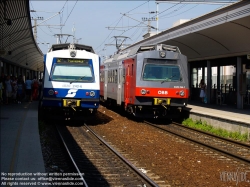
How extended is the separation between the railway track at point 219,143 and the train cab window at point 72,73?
11.1 feet

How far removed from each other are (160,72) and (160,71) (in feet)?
0.14

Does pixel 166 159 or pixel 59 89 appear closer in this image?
pixel 166 159

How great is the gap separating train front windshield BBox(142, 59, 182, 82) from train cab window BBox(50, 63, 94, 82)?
231 centimetres

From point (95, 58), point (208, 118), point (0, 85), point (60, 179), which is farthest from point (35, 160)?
point (0, 85)

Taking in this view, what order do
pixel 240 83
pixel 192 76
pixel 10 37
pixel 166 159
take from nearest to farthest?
pixel 166 159 → pixel 240 83 → pixel 10 37 → pixel 192 76

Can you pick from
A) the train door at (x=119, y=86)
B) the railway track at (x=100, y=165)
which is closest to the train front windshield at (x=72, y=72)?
the railway track at (x=100, y=165)

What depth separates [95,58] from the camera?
15.7m

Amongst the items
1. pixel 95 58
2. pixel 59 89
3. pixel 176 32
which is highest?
pixel 176 32

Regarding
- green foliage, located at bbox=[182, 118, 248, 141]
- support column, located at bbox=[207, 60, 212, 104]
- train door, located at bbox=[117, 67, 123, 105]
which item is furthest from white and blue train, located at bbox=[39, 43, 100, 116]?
support column, located at bbox=[207, 60, 212, 104]

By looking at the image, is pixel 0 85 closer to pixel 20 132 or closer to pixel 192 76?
pixel 20 132

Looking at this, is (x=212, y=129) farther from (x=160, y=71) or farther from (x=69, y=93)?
(x=69, y=93)

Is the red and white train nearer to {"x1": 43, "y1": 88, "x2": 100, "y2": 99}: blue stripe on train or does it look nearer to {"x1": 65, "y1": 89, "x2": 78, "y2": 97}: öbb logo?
{"x1": 43, "y1": 88, "x2": 100, "y2": 99}: blue stripe on train

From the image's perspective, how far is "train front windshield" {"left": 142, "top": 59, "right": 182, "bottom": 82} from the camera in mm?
16359

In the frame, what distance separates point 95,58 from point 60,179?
28.9 ft
